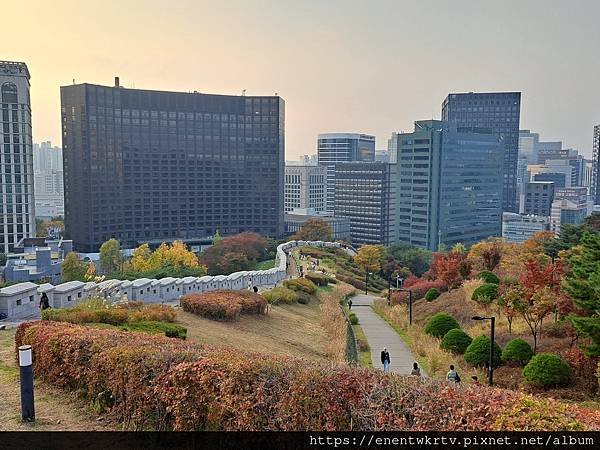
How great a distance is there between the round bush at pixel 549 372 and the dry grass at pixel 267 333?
19.7 ft

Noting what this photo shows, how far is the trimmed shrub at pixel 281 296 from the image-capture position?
26.5 meters

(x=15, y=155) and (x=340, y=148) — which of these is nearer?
(x=15, y=155)

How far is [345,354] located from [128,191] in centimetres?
7318

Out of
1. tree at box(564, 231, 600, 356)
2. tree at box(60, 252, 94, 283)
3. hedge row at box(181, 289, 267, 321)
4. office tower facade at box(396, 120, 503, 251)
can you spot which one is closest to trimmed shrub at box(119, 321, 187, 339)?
hedge row at box(181, 289, 267, 321)

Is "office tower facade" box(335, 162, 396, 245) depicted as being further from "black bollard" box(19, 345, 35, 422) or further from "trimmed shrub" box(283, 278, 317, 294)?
"black bollard" box(19, 345, 35, 422)

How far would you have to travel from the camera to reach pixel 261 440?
7.30 meters

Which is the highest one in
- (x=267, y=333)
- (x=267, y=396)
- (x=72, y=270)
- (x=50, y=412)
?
(x=267, y=396)

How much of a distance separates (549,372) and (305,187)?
119247 mm

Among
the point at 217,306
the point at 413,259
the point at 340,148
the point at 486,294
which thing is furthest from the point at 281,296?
the point at 340,148

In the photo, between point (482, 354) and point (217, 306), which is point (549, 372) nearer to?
point (482, 354)

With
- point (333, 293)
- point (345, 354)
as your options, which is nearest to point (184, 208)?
point (333, 293)

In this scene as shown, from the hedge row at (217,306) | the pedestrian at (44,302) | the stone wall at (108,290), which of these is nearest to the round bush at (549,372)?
the hedge row at (217,306)

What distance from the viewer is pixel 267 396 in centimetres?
739

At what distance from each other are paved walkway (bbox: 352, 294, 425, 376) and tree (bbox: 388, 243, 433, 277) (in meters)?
24.7
